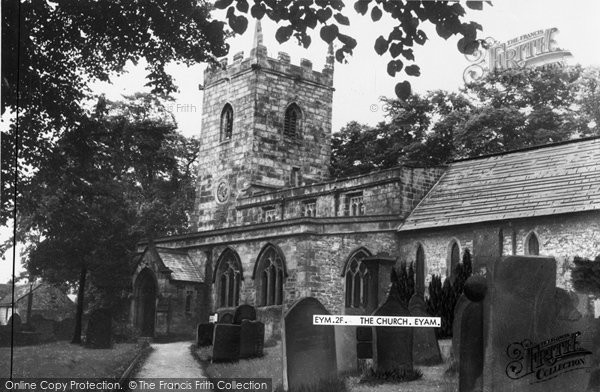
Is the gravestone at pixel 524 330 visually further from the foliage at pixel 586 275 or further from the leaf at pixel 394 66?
the foliage at pixel 586 275

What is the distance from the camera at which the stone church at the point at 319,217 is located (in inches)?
596

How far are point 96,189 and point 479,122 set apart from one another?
11.1 meters

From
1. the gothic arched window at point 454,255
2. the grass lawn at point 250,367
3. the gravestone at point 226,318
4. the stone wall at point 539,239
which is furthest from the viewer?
the gothic arched window at point 454,255

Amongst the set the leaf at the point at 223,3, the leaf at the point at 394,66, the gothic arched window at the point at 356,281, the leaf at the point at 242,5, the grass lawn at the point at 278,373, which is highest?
the leaf at the point at 223,3

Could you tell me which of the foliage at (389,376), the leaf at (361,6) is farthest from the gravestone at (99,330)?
the leaf at (361,6)

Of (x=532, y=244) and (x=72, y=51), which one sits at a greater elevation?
(x=72, y=51)

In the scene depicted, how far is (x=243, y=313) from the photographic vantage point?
48.4 feet

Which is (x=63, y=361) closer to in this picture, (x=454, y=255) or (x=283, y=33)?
(x=283, y=33)

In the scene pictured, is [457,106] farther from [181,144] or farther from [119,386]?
[119,386]

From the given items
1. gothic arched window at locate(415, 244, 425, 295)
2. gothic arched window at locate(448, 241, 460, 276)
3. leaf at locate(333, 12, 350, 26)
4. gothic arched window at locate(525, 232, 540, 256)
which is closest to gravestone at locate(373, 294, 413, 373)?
leaf at locate(333, 12, 350, 26)

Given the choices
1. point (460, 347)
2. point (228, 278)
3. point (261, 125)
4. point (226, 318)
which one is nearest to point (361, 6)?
point (460, 347)

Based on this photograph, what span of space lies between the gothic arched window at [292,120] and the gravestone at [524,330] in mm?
9717

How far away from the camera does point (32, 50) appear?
10.5m

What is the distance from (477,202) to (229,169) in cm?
682
